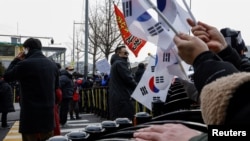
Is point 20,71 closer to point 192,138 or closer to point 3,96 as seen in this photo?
point 192,138

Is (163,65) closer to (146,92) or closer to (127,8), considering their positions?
(127,8)

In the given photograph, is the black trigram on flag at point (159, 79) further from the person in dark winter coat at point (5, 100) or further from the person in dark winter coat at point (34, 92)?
the person in dark winter coat at point (5, 100)

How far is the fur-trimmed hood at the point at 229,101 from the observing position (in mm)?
953

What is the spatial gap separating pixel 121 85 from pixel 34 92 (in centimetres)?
215

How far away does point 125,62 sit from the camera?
616 cm

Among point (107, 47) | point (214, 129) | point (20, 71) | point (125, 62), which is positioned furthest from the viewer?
point (107, 47)

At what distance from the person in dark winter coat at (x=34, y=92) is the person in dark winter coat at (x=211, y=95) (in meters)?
2.77

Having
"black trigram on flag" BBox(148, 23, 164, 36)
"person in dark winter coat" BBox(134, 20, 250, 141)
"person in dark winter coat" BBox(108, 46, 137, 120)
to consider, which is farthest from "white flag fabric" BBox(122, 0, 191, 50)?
"person in dark winter coat" BBox(108, 46, 137, 120)

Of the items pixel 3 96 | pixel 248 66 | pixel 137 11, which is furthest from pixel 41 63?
pixel 3 96

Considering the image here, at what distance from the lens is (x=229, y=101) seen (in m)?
0.99

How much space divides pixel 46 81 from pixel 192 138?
11.3ft

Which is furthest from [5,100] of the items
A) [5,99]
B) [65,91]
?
[65,91]

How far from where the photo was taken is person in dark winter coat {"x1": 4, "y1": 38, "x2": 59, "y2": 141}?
432 centimetres

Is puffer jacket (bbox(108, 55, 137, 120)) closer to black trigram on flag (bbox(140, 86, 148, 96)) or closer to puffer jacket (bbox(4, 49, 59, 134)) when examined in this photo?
black trigram on flag (bbox(140, 86, 148, 96))
